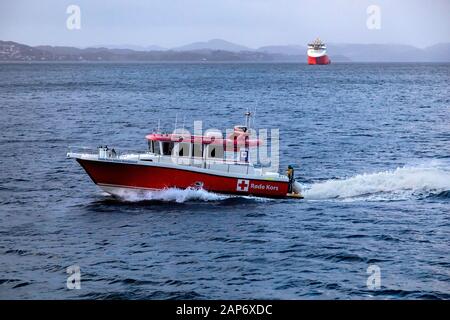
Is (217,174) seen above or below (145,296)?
above

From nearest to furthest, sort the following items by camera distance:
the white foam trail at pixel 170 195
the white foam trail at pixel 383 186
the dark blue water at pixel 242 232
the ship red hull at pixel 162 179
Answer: the dark blue water at pixel 242 232
the ship red hull at pixel 162 179
the white foam trail at pixel 170 195
the white foam trail at pixel 383 186

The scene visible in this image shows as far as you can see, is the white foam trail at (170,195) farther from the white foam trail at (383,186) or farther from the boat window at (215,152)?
the white foam trail at (383,186)

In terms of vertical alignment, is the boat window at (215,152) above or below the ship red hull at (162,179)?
above

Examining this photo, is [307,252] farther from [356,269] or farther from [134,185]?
[134,185]

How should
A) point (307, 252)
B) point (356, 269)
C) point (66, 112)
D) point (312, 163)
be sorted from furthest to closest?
1. point (66, 112)
2. point (312, 163)
3. point (307, 252)
4. point (356, 269)

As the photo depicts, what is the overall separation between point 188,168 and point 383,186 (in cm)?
1319

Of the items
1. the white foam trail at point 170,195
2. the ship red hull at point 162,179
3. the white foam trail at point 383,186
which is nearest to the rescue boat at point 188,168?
the ship red hull at point 162,179

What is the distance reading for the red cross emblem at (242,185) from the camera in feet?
121

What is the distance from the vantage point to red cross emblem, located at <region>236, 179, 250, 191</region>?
37.0 metres

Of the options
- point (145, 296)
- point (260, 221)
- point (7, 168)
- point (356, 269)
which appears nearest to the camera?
point (145, 296)

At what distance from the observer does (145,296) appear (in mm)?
23156

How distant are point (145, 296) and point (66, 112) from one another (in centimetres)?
7458

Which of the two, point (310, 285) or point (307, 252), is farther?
point (307, 252)
